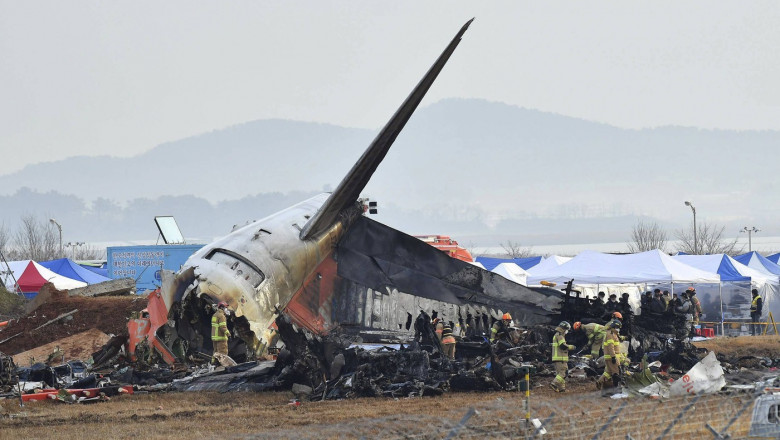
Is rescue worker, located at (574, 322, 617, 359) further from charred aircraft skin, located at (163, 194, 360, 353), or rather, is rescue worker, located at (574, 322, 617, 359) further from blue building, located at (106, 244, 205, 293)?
blue building, located at (106, 244, 205, 293)

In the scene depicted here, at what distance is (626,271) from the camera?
133 ft

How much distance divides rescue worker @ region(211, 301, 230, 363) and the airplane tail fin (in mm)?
4884

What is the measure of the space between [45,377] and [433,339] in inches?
390

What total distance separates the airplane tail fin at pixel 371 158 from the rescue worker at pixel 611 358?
9.40 m

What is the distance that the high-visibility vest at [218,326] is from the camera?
73.6 feet

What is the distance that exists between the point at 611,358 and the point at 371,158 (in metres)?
10.1

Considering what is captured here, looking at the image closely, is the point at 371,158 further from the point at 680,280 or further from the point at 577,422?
the point at 680,280

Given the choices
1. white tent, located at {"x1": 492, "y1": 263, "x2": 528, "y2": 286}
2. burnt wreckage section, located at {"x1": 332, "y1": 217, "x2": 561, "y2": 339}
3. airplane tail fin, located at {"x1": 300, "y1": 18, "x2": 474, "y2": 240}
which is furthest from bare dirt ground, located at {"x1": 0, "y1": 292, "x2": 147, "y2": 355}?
white tent, located at {"x1": 492, "y1": 263, "x2": 528, "y2": 286}

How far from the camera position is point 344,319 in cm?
2820

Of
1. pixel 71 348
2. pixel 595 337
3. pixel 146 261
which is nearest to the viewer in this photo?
pixel 595 337

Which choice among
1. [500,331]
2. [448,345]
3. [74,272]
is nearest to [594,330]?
[500,331]

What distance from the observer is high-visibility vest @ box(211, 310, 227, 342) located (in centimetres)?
2242

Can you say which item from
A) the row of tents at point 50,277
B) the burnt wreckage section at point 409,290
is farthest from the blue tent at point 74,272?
the burnt wreckage section at point 409,290

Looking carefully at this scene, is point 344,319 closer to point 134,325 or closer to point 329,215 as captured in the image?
point 329,215
